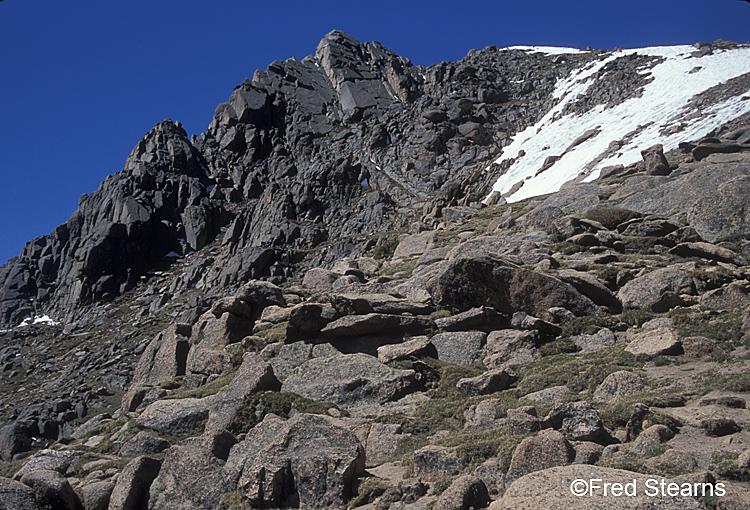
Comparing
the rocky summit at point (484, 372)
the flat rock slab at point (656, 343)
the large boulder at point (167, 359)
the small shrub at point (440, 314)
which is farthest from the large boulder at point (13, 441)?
the flat rock slab at point (656, 343)

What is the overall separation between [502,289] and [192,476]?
438 inches

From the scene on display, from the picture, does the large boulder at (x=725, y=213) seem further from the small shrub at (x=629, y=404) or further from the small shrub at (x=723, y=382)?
the small shrub at (x=629, y=404)

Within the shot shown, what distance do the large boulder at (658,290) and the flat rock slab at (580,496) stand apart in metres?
10.5

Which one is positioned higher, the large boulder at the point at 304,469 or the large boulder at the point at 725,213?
the large boulder at the point at 725,213

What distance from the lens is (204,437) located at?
37.1ft

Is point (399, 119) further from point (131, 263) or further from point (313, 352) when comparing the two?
point (313, 352)

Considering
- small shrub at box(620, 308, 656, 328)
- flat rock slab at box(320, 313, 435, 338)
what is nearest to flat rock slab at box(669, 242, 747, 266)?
small shrub at box(620, 308, 656, 328)

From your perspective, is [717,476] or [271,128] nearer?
[717,476]

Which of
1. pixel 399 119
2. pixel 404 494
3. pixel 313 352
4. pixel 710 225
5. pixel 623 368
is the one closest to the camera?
pixel 404 494

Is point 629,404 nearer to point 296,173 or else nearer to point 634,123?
point 634,123

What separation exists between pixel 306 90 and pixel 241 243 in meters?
60.6

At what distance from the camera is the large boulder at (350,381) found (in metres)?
13.7

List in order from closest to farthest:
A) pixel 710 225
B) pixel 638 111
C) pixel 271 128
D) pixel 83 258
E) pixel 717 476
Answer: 1. pixel 717 476
2. pixel 710 225
3. pixel 638 111
4. pixel 83 258
5. pixel 271 128

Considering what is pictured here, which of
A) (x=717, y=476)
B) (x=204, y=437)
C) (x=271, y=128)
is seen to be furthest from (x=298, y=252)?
(x=717, y=476)
